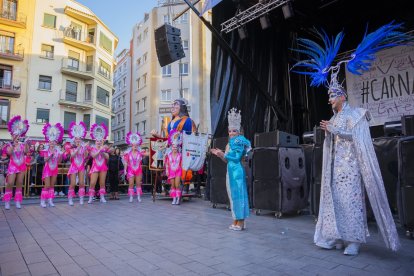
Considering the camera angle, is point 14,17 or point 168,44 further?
point 14,17

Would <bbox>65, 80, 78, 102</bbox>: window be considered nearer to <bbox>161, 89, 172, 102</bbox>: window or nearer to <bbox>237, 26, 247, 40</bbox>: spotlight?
<bbox>161, 89, 172, 102</bbox>: window

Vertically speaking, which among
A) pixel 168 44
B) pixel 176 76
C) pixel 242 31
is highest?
pixel 176 76

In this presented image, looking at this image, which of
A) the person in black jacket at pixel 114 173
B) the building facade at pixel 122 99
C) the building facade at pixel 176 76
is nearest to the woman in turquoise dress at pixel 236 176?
the person in black jacket at pixel 114 173

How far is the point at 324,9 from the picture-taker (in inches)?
313

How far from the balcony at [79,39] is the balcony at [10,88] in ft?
22.9

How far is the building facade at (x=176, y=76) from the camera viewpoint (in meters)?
30.5

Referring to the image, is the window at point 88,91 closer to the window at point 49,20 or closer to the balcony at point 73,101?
the balcony at point 73,101

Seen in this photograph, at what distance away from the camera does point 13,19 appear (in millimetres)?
27938

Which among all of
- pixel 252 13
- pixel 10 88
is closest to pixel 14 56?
pixel 10 88

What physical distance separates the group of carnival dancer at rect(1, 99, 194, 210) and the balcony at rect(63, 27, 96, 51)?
2701cm

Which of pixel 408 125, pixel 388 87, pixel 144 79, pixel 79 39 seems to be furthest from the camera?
pixel 144 79

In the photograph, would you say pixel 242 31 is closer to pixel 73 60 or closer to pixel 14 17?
pixel 73 60

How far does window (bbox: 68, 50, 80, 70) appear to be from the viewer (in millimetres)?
31453

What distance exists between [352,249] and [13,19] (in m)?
34.6
